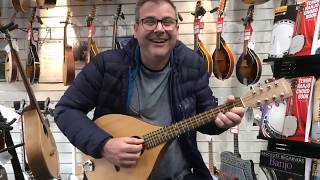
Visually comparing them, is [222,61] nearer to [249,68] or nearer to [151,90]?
[249,68]

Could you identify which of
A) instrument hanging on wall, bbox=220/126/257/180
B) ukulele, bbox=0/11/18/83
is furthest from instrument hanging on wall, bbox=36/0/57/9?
instrument hanging on wall, bbox=220/126/257/180

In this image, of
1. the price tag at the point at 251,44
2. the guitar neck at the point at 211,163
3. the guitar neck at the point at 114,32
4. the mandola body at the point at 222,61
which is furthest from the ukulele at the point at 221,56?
the guitar neck at the point at 114,32

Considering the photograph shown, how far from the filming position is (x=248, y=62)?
3.19 metres

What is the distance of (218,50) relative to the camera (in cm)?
326

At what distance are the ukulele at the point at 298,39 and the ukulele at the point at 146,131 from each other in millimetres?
723

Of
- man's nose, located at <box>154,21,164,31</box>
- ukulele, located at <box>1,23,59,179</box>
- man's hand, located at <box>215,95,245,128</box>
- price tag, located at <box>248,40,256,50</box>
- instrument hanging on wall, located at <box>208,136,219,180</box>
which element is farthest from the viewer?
instrument hanging on wall, located at <box>208,136,219,180</box>

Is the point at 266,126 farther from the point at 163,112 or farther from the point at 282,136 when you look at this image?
the point at 163,112

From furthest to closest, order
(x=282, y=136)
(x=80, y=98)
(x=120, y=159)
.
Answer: (x=282, y=136) < (x=80, y=98) < (x=120, y=159)

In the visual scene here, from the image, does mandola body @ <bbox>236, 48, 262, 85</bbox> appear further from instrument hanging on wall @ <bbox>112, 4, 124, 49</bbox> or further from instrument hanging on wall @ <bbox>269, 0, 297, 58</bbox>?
instrument hanging on wall @ <bbox>112, 4, 124, 49</bbox>

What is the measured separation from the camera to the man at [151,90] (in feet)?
6.26

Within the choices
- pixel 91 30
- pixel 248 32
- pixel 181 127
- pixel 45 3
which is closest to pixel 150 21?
pixel 181 127

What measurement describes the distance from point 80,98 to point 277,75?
118cm

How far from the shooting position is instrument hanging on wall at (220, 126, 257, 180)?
3033 millimetres

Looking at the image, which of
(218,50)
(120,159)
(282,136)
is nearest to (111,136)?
(120,159)
